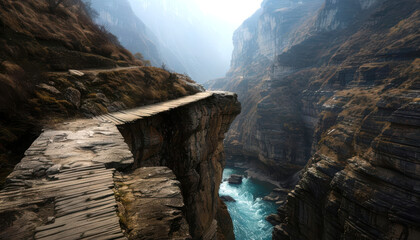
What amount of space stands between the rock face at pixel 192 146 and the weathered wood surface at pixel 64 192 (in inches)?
122

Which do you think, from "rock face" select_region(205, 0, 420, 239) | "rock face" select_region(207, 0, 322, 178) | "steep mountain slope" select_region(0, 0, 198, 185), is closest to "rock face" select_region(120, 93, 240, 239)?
"steep mountain slope" select_region(0, 0, 198, 185)

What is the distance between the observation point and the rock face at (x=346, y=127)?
17.0m

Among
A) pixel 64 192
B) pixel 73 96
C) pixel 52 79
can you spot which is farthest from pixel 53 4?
pixel 64 192

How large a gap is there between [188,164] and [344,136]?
26063 millimetres

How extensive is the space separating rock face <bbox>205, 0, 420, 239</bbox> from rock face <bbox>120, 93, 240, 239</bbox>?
44.2 ft

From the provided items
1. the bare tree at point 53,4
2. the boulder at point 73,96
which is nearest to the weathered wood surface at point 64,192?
the boulder at point 73,96

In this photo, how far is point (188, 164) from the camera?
1260cm

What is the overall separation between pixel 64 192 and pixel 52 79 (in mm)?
8406

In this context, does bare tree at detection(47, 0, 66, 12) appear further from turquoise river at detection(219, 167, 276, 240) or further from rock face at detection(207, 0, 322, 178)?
rock face at detection(207, 0, 322, 178)

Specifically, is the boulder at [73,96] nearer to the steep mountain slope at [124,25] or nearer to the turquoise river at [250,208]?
the turquoise river at [250,208]

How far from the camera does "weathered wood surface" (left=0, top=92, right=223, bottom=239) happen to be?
2.48 m

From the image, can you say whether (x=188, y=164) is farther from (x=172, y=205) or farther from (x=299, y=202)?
(x=299, y=202)

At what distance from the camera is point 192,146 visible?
12.6 m

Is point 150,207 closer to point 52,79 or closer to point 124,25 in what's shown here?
point 52,79
